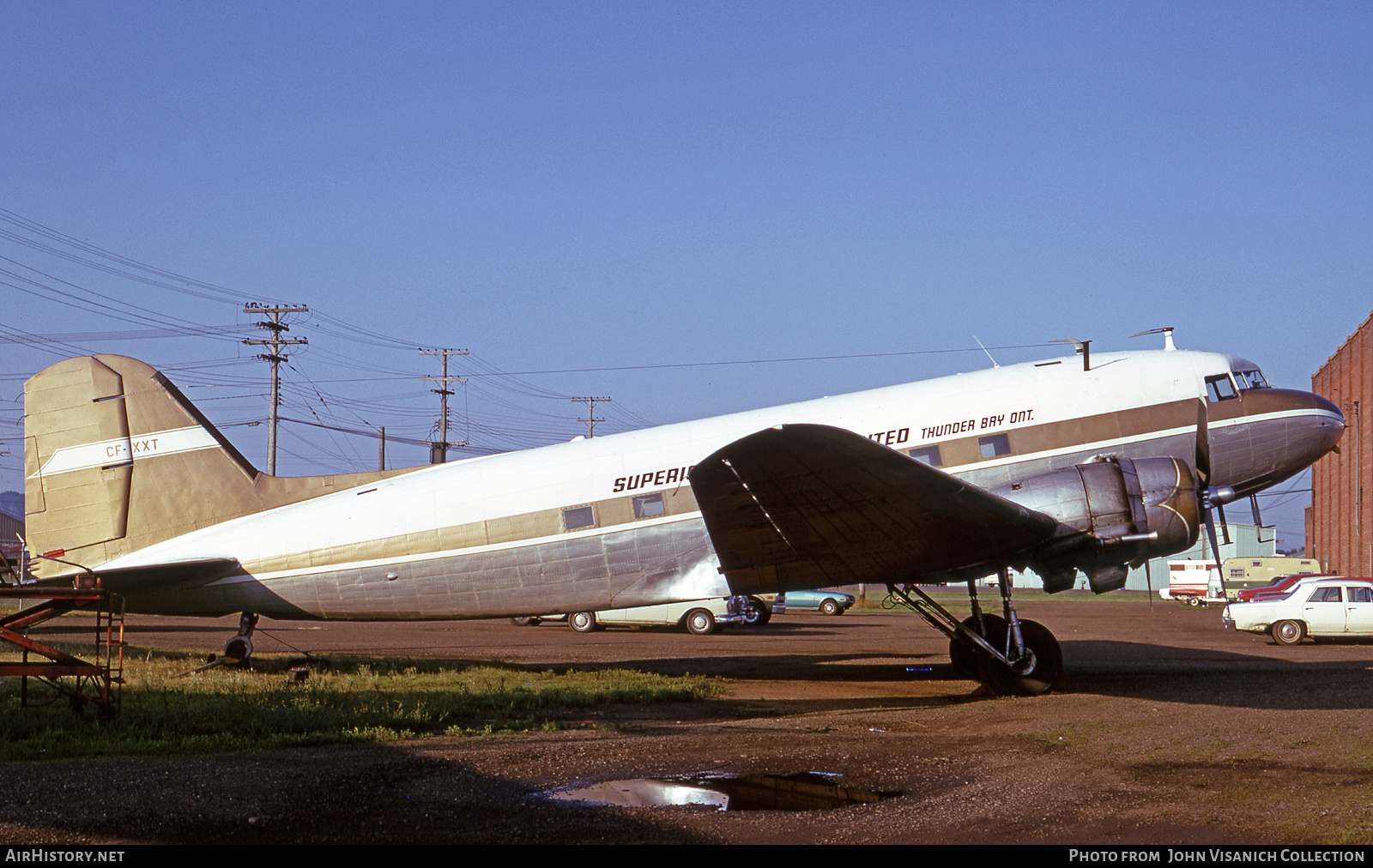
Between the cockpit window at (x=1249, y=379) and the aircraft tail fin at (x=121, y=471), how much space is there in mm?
12202

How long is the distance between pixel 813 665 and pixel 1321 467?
159 ft

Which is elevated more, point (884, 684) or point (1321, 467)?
point (1321, 467)

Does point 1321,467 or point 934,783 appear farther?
point 1321,467

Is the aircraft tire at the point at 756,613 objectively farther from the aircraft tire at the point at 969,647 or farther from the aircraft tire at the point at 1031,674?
the aircraft tire at the point at 1031,674

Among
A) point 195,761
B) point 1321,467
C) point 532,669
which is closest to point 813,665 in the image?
point 532,669

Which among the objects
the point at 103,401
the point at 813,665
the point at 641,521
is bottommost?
the point at 813,665

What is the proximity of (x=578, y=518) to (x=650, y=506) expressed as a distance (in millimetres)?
986

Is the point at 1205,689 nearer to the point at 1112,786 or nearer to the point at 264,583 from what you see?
the point at 1112,786

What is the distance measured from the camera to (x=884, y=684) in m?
14.3

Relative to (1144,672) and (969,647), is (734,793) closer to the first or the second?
(969,647)

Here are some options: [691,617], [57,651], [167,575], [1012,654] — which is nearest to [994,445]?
[1012,654]

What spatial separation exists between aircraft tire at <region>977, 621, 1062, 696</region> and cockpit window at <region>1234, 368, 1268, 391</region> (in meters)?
4.50

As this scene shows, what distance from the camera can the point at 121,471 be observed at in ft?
45.1

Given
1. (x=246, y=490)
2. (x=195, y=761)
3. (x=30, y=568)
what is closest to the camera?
(x=195, y=761)
